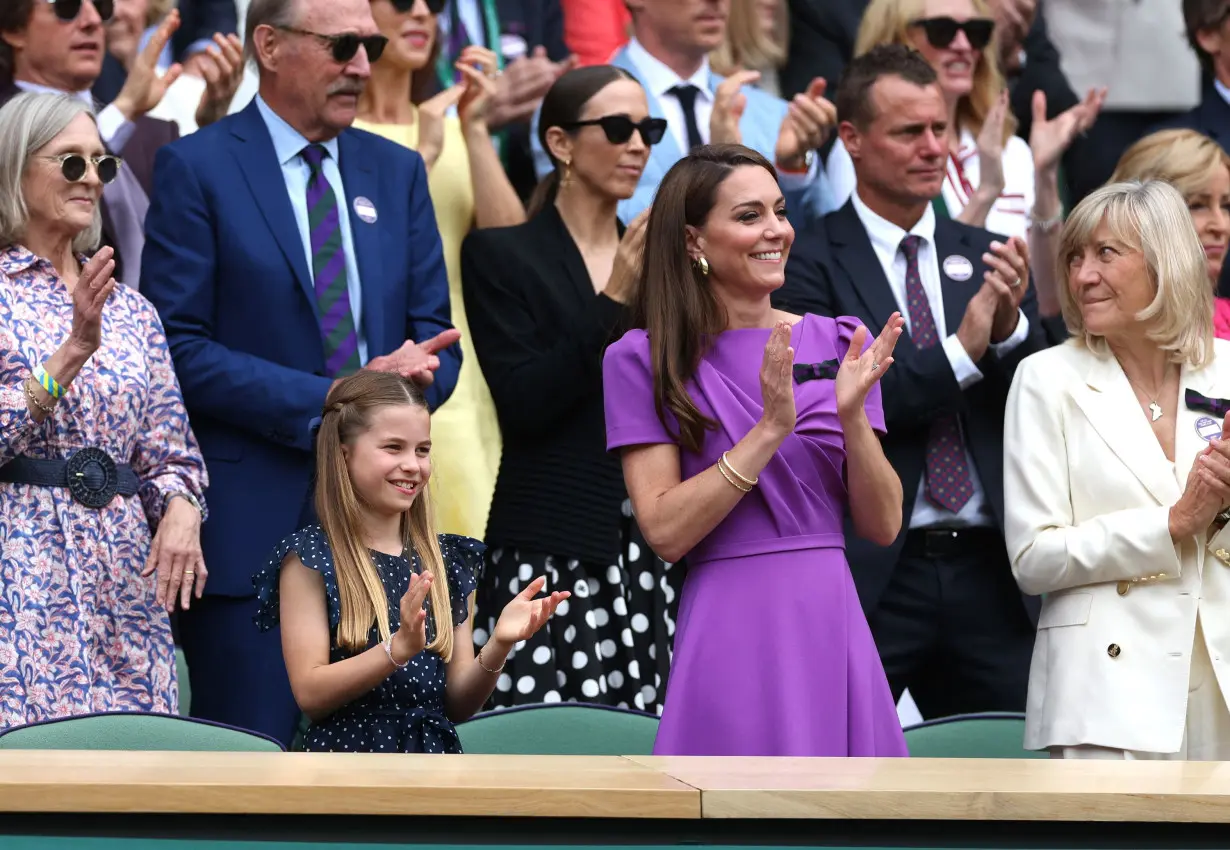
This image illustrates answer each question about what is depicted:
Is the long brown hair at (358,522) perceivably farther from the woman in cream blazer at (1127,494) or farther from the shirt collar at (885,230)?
the shirt collar at (885,230)

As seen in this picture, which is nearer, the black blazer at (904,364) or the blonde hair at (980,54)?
the black blazer at (904,364)

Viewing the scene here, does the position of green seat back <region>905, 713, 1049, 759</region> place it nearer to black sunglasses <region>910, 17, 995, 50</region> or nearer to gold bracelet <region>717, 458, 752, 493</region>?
gold bracelet <region>717, 458, 752, 493</region>

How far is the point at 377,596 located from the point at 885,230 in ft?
6.59

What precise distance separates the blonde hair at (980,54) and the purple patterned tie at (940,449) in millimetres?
1208

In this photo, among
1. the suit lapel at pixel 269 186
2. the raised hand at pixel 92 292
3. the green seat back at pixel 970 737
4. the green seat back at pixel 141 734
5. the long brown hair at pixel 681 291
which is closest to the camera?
the green seat back at pixel 141 734

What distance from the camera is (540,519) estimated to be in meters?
4.76

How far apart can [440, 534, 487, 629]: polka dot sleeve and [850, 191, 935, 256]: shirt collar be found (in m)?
1.63

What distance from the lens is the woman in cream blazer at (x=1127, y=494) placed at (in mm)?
3957

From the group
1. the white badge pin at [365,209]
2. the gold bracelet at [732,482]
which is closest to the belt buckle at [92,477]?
the white badge pin at [365,209]

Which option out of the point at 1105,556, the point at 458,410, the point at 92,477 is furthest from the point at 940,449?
the point at 92,477

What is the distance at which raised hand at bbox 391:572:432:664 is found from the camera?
133 inches

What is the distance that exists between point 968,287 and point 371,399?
189 centimetres

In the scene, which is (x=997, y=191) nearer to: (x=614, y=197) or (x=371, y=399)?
(x=614, y=197)

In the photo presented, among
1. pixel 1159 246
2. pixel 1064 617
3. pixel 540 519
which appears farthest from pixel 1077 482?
pixel 540 519
